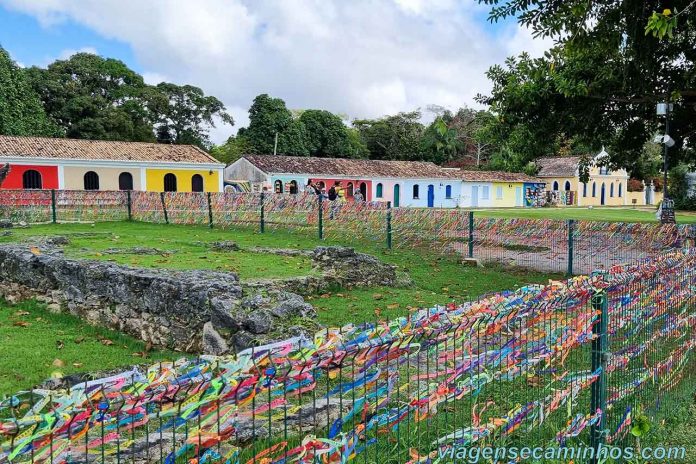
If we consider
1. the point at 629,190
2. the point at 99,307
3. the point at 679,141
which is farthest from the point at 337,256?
the point at 629,190

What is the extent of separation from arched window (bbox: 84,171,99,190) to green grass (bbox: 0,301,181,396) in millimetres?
30975

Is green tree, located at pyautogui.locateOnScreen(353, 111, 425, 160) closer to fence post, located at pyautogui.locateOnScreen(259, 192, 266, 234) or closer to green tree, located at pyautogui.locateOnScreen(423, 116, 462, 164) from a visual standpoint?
green tree, located at pyautogui.locateOnScreen(423, 116, 462, 164)

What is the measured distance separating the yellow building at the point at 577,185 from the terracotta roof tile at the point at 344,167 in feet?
37.5

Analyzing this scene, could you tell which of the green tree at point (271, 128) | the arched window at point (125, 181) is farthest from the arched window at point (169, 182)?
the green tree at point (271, 128)

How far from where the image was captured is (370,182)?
5131 centimetres

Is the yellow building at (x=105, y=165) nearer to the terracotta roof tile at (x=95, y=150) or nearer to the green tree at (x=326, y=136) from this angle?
the terracotta roof tile at (x=95, y=150)

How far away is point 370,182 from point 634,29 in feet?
138

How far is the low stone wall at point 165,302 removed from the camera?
7.34 metres

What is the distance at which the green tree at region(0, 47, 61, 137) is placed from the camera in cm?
4159

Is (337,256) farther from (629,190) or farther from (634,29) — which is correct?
(629,190)

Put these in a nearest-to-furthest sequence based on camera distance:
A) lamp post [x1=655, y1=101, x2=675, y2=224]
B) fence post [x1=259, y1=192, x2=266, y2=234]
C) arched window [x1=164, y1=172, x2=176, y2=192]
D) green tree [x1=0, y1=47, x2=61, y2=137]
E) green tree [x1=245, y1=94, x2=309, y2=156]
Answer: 1. lamp post [x1=655, y1=101, x2=675, y2=224]
2. fence post [x1=259, y1=192, x2=266, y2=234]
3. arched window [x1=164, y1=172, x2=176, y2=192]
4. green tree [x1=0, y1=47, x2=61, y2=137]
5. green tree [x1=245, y1=94, x2=309, y2=156]

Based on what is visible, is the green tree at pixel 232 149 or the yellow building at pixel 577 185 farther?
the yellow building at pixel 577 185

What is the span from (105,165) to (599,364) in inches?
1519

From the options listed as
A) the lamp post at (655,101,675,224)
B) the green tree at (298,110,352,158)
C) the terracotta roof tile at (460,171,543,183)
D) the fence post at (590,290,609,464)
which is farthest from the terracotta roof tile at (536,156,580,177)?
the fence post at (590,290,609,464)
